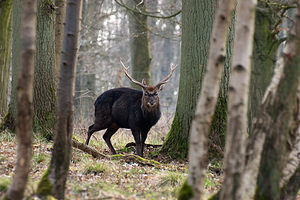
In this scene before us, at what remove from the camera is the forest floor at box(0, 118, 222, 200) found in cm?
525

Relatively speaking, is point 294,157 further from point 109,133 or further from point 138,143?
point 109,133

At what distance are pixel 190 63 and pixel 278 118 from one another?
4112mm

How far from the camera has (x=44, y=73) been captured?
881 centimetres

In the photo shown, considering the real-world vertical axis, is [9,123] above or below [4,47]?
below

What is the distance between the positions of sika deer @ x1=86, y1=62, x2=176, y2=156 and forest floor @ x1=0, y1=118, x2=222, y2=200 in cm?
129

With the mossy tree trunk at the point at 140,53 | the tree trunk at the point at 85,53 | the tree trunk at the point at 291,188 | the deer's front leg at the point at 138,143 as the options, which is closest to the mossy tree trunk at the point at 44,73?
the deer's front leg at the point at 138,143

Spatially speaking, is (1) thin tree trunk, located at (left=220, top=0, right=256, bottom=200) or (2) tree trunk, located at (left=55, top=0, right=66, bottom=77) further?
(2) tree trunk, located at (left=55, top=0, right=66, bottom=77)

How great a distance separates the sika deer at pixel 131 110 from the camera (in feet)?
31.0

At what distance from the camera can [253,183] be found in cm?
394

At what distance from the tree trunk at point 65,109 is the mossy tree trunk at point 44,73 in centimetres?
417

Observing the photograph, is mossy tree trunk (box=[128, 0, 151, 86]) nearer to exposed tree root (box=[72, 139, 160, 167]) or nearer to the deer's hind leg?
the deer's hind leg

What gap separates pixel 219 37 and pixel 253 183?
1.37m

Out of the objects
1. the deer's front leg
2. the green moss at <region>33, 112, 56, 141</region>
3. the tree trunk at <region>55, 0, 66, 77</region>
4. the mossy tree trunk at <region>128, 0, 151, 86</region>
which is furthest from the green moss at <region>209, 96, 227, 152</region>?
the mossy tree trunk at <region>128, 0, 151, 86</region>

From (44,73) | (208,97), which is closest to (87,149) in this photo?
(44,73)
